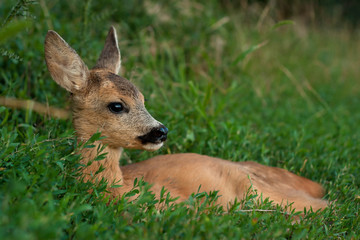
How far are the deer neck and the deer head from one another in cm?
8

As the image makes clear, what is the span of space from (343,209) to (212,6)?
16.3 ft

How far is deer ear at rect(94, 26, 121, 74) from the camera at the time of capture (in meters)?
3.48

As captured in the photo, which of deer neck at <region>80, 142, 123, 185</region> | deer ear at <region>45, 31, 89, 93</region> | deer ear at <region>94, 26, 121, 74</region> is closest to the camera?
deer neck at <region>80, 142, 123, 185</region>

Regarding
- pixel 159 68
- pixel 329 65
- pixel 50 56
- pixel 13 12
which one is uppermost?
pixel 13 12

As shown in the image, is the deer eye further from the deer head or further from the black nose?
the black nose

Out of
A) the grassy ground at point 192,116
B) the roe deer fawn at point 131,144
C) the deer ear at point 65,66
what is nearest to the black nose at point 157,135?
Answer: the roe deer fawn at point 131,144

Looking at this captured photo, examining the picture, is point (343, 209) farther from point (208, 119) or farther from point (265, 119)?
point (265, 119)

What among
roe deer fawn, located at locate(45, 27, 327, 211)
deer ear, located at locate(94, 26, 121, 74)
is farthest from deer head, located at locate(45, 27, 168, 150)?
deer ear, located at locate(94, 26, 121, 74)

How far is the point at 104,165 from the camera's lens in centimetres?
291

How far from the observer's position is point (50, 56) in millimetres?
2979

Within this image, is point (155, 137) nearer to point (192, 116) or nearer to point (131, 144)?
point (131, 144)

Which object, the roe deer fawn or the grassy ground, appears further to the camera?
the roe deer fawn

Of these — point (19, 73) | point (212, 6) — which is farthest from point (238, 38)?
point (19, 73)

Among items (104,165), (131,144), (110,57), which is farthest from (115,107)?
(110,57)
